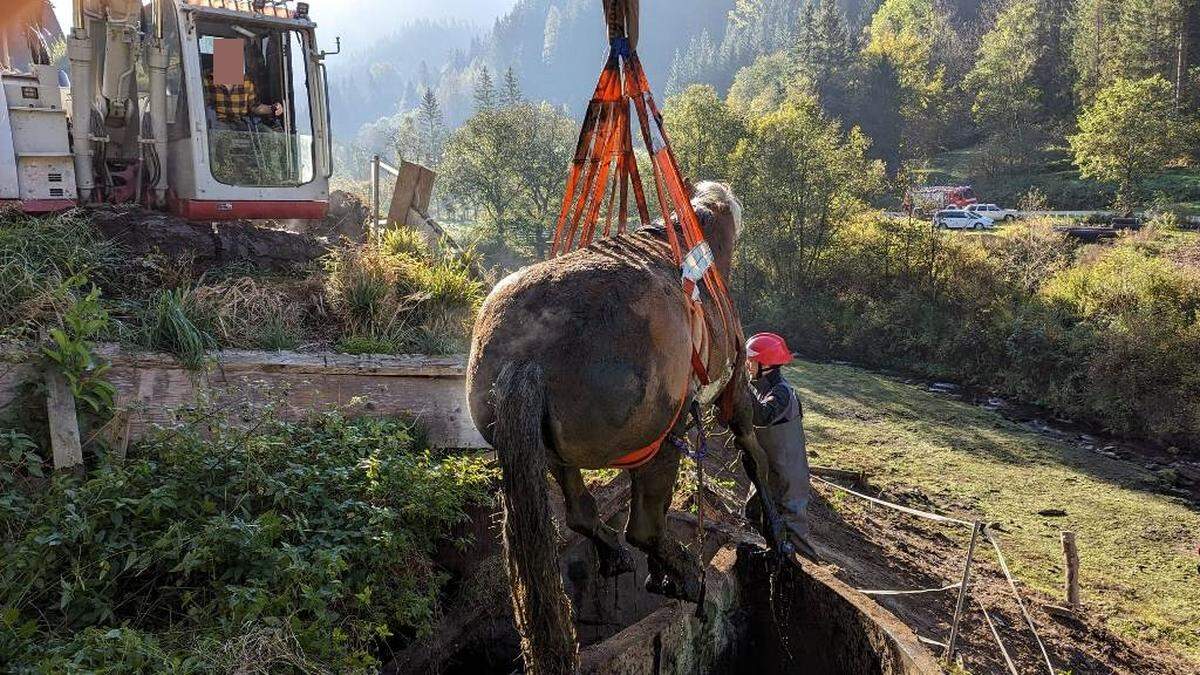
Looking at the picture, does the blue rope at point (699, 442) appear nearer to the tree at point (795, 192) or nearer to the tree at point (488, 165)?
the tree at point (795, 192)

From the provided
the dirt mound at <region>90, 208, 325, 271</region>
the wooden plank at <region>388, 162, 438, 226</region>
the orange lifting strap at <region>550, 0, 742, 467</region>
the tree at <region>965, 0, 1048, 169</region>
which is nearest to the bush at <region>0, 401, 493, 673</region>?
the orange lifting strap at <region>550, 0, 742, 467</region>

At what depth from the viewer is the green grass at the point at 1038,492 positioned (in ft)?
23.1

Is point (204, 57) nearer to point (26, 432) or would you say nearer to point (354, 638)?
point (26, 432)

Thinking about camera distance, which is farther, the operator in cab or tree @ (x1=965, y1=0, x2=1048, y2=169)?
→ tree @ (x1=965, y1=0, x2=1048, y2=169)

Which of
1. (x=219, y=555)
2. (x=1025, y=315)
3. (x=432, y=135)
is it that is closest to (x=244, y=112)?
(x=219, y=555)

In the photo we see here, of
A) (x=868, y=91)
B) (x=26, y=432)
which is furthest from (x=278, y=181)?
(x=868, y=91)

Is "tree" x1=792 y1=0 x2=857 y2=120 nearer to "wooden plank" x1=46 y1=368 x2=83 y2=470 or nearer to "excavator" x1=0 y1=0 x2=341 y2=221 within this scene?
"excavator" x1=0 y1=0 x2=341 y2=221

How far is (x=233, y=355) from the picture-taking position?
16.4ft

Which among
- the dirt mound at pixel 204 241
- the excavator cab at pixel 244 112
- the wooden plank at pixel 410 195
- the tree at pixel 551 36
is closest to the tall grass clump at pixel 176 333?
the dirt mound at pixel 204 241

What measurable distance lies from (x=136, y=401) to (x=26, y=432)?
0.58m

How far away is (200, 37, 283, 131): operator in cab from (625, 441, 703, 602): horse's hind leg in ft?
18.8

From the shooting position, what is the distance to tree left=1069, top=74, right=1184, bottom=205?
29.0 meters

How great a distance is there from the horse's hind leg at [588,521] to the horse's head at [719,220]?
1.69m

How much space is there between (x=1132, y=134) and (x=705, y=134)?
17906 mm
